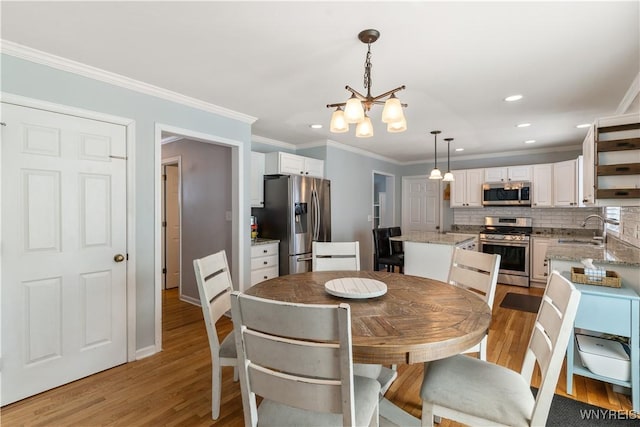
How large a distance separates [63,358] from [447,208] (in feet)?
20.4

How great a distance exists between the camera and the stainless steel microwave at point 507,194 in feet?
17.3

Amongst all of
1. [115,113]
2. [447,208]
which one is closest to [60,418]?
[115,113]

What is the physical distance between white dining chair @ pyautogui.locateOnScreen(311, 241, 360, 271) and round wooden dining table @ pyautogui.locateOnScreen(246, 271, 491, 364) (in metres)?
0.56

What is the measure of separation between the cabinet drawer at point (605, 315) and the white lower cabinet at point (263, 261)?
2970 mm

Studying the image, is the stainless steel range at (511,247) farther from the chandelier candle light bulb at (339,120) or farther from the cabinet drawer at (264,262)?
the chandelier candle light bulb at (339,120)

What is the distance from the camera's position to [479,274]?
2045 millimetres

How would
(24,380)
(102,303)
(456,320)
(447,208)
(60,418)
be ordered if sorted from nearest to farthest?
(456,320) < (60,418) < (24,380) < (102,303) < (447,208)

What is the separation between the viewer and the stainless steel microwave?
5.26m

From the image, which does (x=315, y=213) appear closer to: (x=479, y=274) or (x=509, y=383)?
(x=479, y=274)

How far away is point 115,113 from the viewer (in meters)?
2.50

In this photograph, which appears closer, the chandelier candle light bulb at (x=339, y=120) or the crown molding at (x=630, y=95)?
the chandelier candle light bulb at (x=339, y=120)

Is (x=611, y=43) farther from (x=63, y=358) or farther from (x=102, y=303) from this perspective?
(x=63, y=358)

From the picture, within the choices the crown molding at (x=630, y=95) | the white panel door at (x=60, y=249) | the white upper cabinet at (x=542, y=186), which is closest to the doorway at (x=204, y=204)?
the white panel door at (x=60, y=249)

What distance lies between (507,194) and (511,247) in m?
0.91
